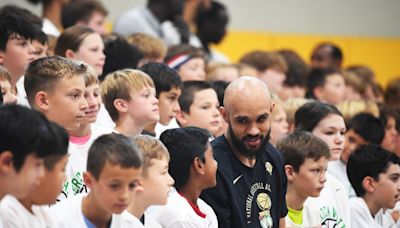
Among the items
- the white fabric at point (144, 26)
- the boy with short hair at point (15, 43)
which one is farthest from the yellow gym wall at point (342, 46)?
the boy with short hair at point (15, 43)

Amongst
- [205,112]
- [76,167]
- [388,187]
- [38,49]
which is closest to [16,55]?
[38,49]

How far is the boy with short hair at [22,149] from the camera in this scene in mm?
3328

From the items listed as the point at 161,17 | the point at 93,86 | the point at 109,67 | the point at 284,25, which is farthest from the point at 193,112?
the point at 284,25

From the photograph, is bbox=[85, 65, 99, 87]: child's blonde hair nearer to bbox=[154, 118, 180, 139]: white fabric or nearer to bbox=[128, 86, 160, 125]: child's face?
bbox=[128, 86, 160, 125]: child's face

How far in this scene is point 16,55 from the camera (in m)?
5.30

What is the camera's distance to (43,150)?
3363 mm

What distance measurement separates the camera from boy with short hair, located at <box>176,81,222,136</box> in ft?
19.1

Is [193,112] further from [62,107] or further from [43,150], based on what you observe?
[43,150]

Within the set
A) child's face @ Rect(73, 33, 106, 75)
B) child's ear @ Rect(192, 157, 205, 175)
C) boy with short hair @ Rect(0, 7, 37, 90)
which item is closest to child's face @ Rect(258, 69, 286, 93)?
child's face @ Rect(73, 33, 106, 75)

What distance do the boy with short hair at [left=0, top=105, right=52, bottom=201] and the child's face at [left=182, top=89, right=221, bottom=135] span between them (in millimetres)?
2509

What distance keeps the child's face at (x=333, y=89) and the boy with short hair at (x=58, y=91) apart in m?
4.26

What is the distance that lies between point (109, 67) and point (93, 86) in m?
1.45

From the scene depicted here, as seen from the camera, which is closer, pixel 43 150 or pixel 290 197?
pixel 43 150

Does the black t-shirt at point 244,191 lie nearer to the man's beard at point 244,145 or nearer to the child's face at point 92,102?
the man's beard at point 244,145
